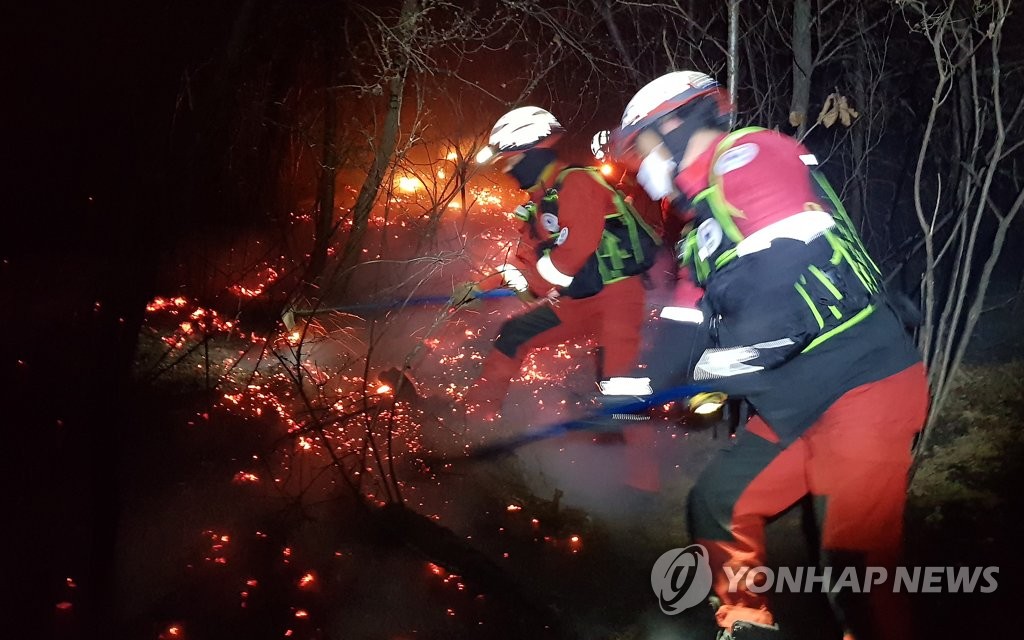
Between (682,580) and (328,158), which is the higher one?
(328,158)

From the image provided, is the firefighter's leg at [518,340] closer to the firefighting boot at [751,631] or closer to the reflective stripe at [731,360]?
the reflective stripe at [731,360]

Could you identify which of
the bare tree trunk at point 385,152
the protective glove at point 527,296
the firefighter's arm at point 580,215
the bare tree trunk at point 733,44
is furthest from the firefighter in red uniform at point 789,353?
the bare tree trunk at point 385,152

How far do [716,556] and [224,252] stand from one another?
8.00 m

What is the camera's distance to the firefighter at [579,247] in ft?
15.0

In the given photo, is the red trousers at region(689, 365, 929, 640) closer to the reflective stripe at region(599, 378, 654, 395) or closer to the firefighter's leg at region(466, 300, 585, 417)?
the reflective stripe at region(599, 378, 654, 395)

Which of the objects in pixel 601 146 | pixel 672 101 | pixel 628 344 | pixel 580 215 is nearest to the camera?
pixel 672 101

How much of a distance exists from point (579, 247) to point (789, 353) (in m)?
2.04

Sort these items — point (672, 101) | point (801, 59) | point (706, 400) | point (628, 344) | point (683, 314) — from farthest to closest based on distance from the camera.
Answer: point (801, 59) → point (628, 344) → point (683, 314) → point (706, 400) → point (672, 101)

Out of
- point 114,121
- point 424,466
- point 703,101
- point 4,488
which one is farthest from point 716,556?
point 4,488

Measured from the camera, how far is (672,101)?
3049 millimetres

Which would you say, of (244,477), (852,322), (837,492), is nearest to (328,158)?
(244,477)

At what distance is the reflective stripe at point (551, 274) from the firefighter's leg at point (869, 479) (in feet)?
7.11

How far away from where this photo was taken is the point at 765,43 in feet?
22.2

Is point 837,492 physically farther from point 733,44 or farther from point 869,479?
point 733,44
